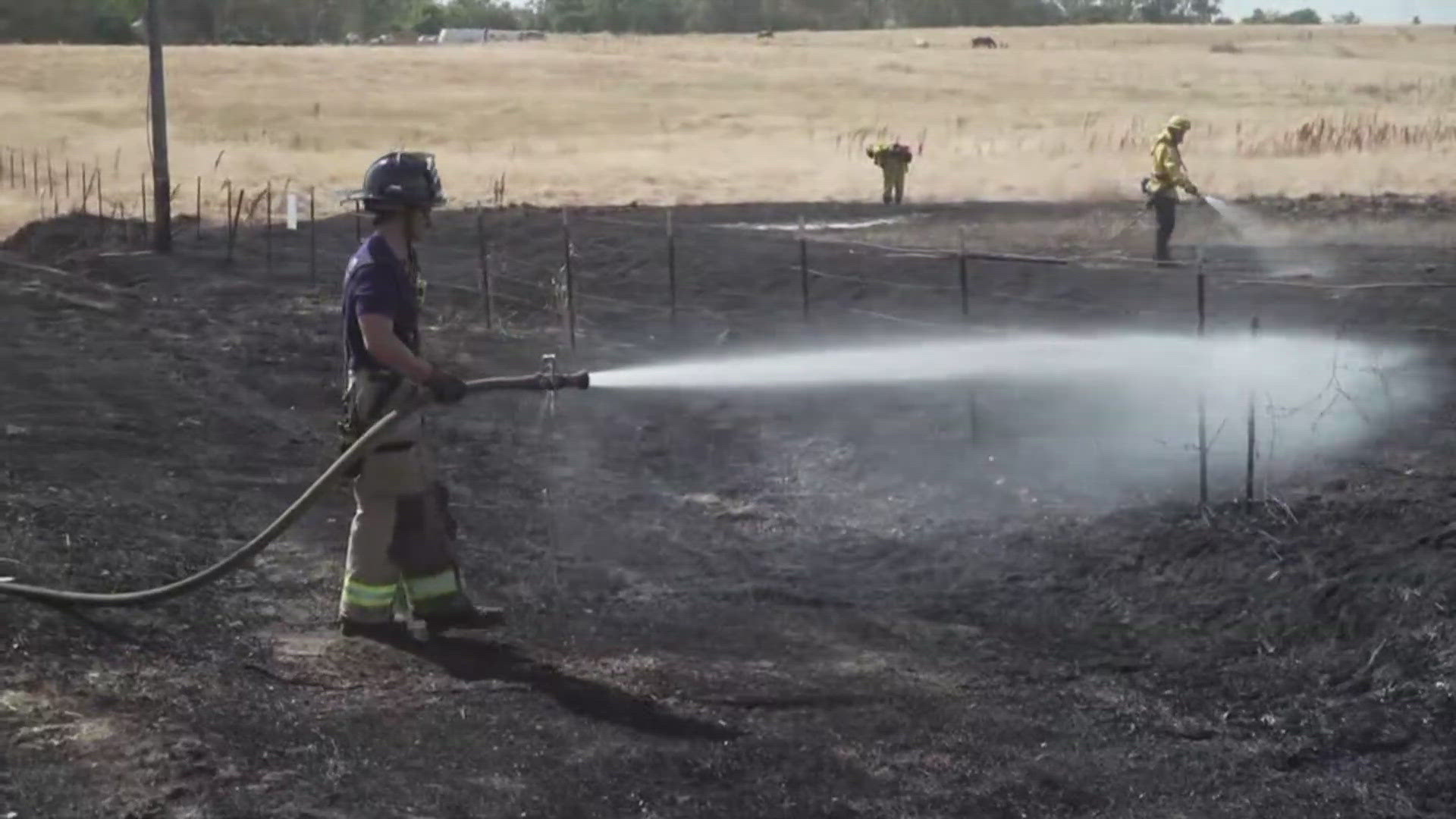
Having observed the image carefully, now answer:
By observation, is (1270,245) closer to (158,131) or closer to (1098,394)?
(1098,394)

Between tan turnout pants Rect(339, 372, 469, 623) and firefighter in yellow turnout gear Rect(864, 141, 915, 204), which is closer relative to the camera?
tan turnout pants Rect(339, 372, 469, 623)

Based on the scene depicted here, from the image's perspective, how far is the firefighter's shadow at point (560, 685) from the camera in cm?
603

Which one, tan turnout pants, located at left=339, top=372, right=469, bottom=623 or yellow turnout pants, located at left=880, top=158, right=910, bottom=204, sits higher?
yellow turnout pants, located at left=880, top=158, right=910, bottom=204

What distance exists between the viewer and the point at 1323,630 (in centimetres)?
700

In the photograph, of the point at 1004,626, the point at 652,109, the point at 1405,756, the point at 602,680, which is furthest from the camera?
the point at 652,109

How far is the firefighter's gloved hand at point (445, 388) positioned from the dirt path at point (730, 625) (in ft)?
3.05

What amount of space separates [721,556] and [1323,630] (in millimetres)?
2830

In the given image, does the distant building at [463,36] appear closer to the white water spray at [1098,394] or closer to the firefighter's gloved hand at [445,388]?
the white water spray at [1098,394]

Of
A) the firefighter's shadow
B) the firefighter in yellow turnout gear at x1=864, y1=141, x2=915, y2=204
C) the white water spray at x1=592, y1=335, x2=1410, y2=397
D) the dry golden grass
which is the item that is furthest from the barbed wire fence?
the dry golden grass

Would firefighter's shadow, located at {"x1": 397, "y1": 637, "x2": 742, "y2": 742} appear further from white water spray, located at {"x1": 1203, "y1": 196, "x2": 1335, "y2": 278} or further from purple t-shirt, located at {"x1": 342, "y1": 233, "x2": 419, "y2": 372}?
white water spray, located at {"x1": 1203, "y1": 196, "x2": 1335, "y2": 278}

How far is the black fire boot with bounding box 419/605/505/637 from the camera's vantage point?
274 inches

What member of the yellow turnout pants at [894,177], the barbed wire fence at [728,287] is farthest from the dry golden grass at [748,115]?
the barbed wire fence at [728,287]

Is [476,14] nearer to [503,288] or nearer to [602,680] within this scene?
[503,288]

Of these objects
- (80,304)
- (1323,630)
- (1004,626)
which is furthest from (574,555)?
(80,304)
